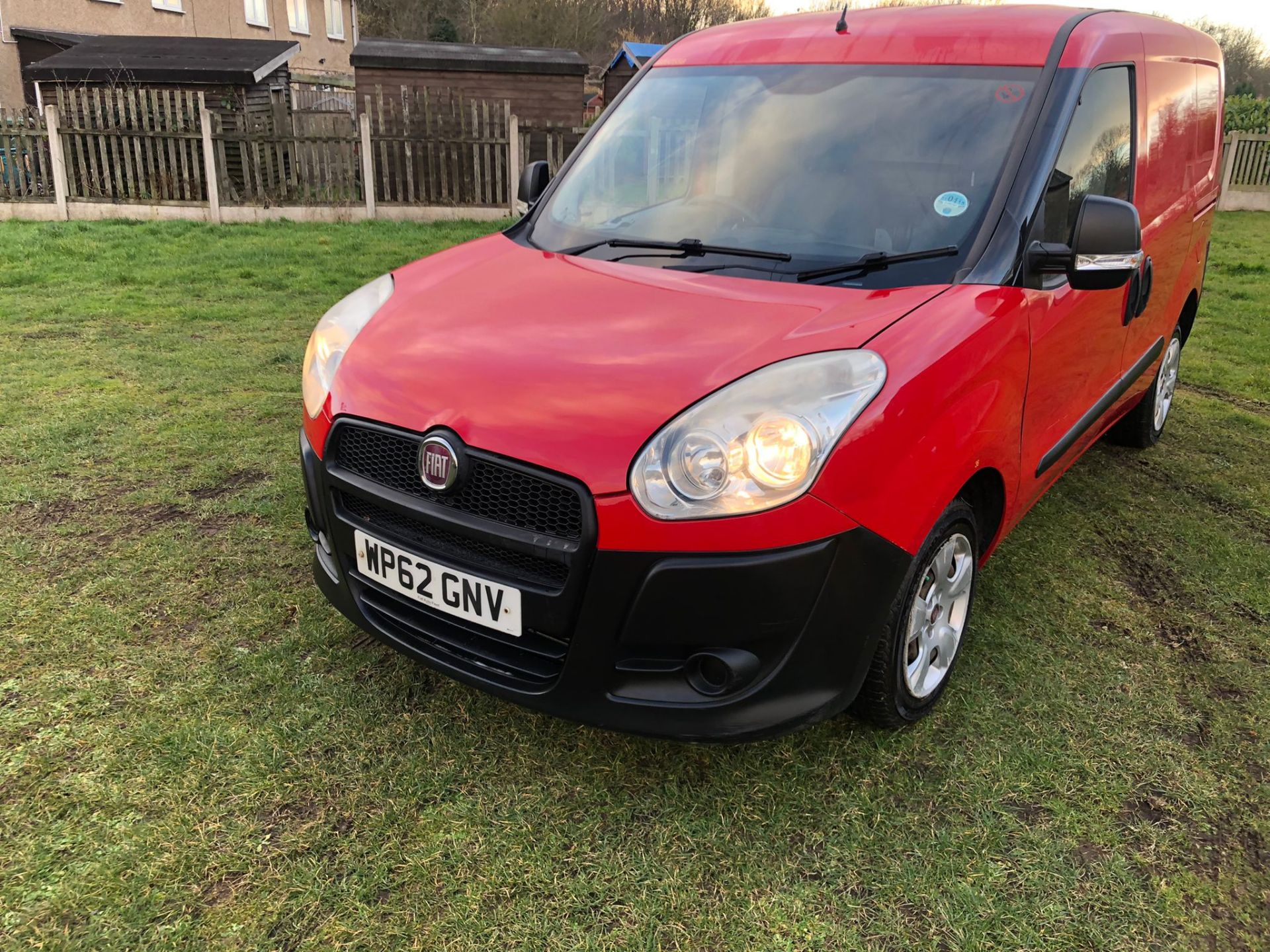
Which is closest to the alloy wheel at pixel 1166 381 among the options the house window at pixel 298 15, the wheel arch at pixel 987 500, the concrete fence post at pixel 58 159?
the wheel arch at pixel 987 500

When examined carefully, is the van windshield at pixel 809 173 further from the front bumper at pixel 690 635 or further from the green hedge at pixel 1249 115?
the green hedge at pixel 1249 115

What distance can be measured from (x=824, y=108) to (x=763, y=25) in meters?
0.71

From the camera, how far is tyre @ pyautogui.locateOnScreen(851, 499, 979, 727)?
2342 mm

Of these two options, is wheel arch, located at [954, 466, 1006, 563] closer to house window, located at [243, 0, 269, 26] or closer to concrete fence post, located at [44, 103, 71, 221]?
concrete fence post, located at [44, 103, 71, 221]

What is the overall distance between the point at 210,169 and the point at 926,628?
12.6 metres

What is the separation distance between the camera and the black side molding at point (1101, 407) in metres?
3.08

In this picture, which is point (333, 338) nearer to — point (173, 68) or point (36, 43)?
point (173, 68)

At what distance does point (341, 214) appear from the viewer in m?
13.1

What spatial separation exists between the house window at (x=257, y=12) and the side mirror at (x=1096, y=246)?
32265 millimetres

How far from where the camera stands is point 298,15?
32188 mm

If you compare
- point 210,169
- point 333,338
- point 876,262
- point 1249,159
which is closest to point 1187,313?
point 876,262

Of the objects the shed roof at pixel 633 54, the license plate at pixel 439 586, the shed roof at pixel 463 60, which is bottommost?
the license plate at pixel 439 586

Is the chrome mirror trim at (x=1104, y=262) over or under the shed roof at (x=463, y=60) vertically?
under

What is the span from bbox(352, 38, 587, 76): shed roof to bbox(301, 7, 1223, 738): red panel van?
14.2 m
